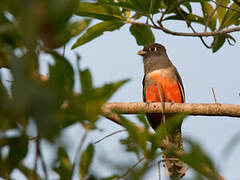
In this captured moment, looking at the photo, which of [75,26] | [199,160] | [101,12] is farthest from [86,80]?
[101,12]

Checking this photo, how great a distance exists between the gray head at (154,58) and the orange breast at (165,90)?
609mm

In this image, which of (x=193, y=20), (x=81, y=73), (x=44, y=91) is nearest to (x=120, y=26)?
(x=193, y=20)

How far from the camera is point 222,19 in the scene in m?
4.88

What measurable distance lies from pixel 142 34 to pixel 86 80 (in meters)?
3.41

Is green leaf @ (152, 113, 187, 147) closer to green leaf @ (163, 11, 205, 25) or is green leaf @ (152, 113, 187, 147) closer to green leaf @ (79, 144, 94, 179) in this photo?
green leaf @ (79, 144, 94, 179)

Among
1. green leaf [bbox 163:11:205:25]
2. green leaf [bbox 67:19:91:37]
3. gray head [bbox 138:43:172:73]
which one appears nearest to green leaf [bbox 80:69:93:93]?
green leaf [bbox 67:19:91:37]

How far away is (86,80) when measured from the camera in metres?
1.68

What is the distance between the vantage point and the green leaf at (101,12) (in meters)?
4.07

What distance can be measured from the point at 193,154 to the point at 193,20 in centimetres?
361

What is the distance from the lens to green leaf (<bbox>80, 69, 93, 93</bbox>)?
1.65m

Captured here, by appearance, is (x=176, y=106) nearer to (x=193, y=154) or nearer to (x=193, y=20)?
(x=193, y=20)

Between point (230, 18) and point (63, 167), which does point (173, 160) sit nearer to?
point (63, 167)

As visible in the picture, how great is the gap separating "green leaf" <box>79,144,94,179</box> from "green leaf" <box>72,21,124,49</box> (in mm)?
2508

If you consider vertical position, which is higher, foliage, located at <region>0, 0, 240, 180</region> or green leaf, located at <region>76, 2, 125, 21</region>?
green leaf, located at <region>76, 2, 125, 21</region>
